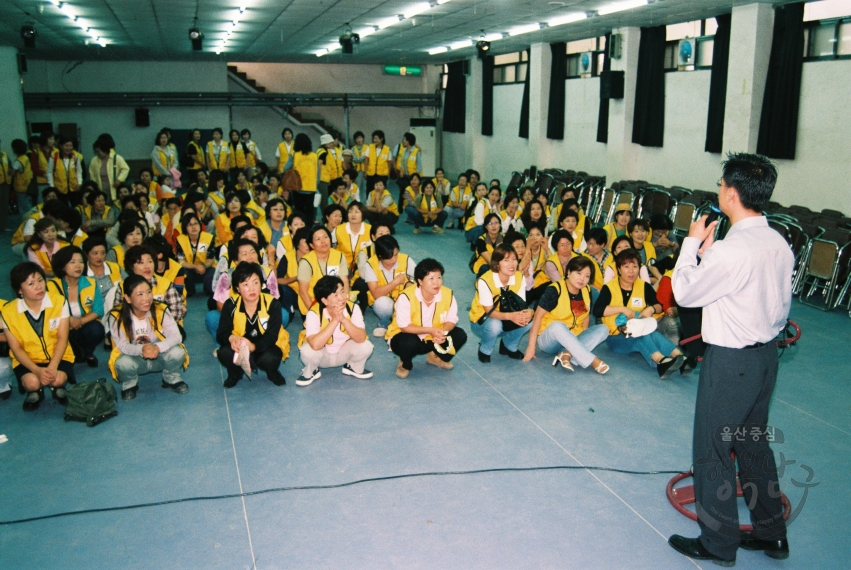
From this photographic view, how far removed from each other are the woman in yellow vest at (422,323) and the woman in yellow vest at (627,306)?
45.9 inches

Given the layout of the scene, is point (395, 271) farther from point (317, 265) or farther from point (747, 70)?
point (747, 70)

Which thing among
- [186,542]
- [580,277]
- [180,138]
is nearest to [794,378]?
[580,277]

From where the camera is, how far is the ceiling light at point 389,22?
10.5 m

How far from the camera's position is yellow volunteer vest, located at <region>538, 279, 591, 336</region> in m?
5.14

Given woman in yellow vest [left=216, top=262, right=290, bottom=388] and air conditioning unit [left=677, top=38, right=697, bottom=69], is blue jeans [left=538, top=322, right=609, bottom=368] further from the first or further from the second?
air conditioning unit [left=677, top=38, right=697, bottom=69]

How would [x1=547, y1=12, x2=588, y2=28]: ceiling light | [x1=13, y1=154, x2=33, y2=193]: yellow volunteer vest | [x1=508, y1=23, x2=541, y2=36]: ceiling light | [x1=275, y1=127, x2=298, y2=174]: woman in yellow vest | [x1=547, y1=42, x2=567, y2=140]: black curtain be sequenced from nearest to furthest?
[x1=547, y1=12, x2=588, y2=28]: ceiling light, [x1=13, y1=154, x2=33, y2=193]: yellow volunteer vest, [x1=508, y1=23, x2=541, y2=36]: ceiling light, [x1=275, y1=127, x2=298, y2=174]: woman in yellow vest, [x1=547, y1=42, x2=567, y2=140]: black curtain

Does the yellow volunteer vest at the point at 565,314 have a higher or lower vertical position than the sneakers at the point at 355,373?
higher

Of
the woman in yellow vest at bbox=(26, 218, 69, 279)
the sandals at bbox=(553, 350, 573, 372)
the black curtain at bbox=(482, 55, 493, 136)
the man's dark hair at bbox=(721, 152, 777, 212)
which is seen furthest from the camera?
the black curtain at bbox=(482, 55, 493, 136)

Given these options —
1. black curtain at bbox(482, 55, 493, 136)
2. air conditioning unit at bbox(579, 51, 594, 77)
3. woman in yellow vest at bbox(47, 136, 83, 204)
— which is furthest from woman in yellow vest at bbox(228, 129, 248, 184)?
air conditioning unit at bbox(579, 51, 594, 77)

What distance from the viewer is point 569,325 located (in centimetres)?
523

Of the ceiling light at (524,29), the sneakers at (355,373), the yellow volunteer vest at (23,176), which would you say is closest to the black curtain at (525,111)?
the ceiling light at (524,29)

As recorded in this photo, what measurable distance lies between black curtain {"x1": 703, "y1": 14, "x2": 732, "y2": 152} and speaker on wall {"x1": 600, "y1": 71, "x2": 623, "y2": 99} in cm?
200

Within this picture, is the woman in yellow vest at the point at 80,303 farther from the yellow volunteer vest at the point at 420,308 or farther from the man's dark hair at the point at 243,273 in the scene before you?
the yellow volunteer vest at the point at 420,308

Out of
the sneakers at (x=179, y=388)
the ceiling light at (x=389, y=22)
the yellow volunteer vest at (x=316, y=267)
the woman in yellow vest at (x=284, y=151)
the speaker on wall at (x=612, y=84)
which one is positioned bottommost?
the sneakers at (x=179, y=388)
